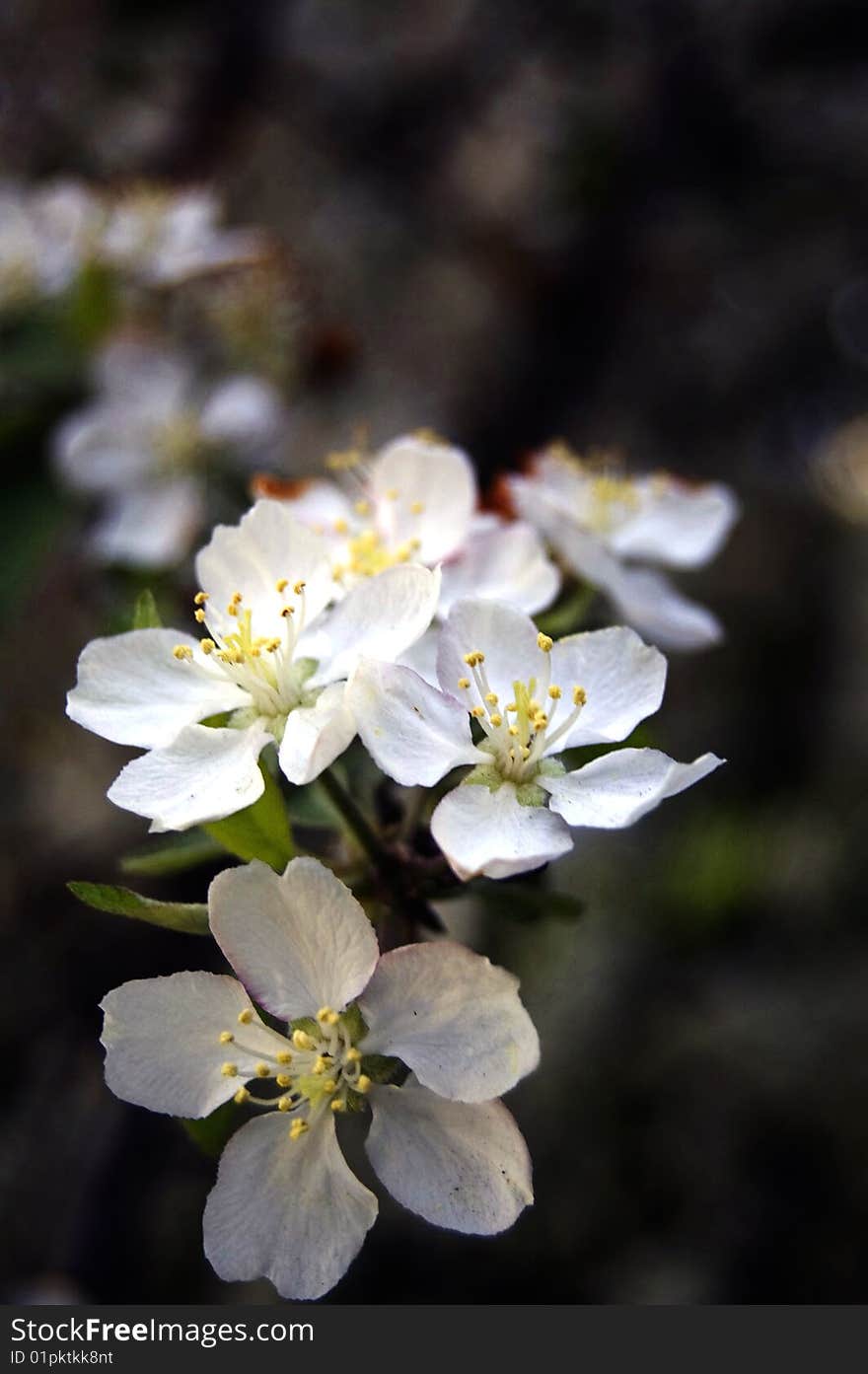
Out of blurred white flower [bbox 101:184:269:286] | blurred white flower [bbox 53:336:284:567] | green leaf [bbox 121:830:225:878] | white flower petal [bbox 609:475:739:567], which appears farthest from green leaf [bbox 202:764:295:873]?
blurred white flower [bbox 101:184:269:286]

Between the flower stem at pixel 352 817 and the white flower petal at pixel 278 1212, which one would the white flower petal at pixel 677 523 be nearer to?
the flower stem at pixel 352 817

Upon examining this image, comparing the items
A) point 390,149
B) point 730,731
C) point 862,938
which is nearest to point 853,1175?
point 862,938

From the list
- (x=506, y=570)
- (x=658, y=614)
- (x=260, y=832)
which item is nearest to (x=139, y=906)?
(x=260, y=832)

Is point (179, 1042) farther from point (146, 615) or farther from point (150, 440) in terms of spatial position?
point (150, 440)

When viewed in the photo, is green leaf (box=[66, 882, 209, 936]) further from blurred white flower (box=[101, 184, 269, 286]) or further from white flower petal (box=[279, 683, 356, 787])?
blurred white flower (box=[101, 184, 269, 286])

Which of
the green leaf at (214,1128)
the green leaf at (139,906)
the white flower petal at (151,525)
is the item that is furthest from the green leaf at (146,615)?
the white flower petal at (151,525)

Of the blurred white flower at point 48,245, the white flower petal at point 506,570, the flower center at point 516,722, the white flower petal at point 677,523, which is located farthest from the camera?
the blurred white flower at point 48,245
